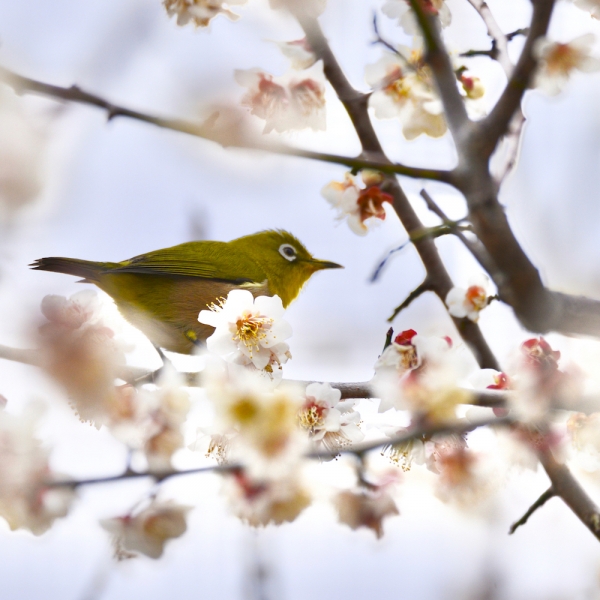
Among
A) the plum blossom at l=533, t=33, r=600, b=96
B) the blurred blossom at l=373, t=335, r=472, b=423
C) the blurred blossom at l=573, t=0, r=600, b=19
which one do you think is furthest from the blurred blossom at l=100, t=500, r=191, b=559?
the blurred blossom at l=573, t=0, r=600, b=19

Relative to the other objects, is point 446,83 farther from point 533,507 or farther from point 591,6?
point 533,507

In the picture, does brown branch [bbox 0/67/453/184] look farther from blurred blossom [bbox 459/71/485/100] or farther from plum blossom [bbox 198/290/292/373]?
blurred blossom [bbox 459/71/485/100]

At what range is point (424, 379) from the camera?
240 centimetres

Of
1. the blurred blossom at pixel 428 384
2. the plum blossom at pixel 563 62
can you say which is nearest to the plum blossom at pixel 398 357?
the blurred blossom at pixel 428 384

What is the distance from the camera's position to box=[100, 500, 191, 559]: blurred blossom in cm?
222

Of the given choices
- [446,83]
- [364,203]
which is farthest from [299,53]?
[446,83]

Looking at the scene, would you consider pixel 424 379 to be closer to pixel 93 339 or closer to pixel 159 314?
pixel 93 339

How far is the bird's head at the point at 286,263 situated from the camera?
5285 millimetres

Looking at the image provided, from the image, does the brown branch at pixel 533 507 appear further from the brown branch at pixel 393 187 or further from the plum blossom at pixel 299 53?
the plum blossom at pixel 299 53

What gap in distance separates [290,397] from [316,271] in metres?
3.17

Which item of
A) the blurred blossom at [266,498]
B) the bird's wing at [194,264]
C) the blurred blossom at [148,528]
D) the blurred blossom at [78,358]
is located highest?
the blurred blossom at [78,358]

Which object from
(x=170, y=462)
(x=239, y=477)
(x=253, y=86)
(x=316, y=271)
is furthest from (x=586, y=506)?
(x=316, y=271)

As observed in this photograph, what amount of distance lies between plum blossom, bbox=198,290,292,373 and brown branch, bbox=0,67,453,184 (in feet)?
2.97

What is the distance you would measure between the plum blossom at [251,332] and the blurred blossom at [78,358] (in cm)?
48
